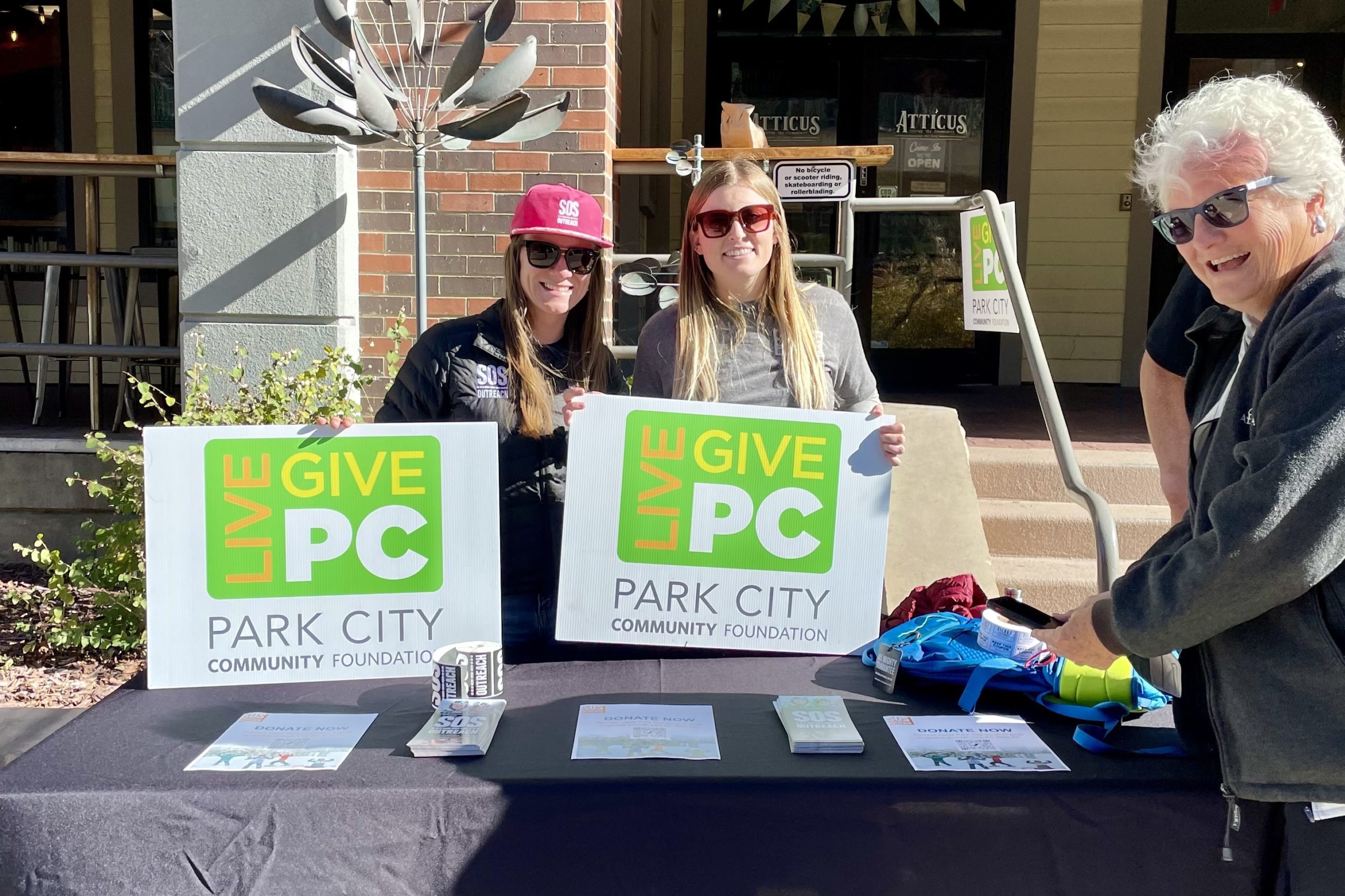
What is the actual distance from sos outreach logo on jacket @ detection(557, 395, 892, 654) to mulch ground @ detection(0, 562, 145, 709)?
1.96 meters

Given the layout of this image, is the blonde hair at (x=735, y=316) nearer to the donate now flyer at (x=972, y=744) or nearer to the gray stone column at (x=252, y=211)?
the donate now flyer at (x=972, y=744)

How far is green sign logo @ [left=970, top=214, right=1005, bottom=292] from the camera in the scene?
3500 millimetres

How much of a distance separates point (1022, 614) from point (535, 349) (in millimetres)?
1296

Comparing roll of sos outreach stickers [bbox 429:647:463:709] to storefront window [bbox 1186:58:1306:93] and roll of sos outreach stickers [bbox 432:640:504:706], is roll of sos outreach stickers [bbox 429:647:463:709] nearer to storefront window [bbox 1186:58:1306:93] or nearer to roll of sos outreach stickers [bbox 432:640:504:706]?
roll of sos outreach stickers [bbox 432:640:504:706]

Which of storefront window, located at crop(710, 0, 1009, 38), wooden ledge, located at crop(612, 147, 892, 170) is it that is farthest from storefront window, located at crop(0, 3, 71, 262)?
wooden ledge, located at crop(612, 147, 892, 170)

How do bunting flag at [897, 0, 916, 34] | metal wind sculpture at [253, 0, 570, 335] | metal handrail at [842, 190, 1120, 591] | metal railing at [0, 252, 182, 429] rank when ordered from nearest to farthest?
metal handrail at [842, 190, 1120, 591] < metal wind sculpture at [253, 0, 570, 335] < metal railing at [0, 252, 182, 429] < bunting flag at [897, 0, 916, 34]

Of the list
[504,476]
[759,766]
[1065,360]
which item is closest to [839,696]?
[759,766]

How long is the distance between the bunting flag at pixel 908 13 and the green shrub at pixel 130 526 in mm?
5278

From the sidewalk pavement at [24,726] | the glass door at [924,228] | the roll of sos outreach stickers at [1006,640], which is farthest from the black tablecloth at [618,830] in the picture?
the glass door at [924,228]

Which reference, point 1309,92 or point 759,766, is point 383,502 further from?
point 1309,92

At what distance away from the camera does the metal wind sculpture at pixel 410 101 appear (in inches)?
135

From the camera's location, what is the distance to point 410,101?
3846mm

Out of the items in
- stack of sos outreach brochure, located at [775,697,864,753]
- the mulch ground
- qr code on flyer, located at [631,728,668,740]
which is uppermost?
stack of sos outreach brochure, located at [775,697,864,753]

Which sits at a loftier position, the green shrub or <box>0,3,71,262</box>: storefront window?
<box>0,3,71,262</box>: storefront window
